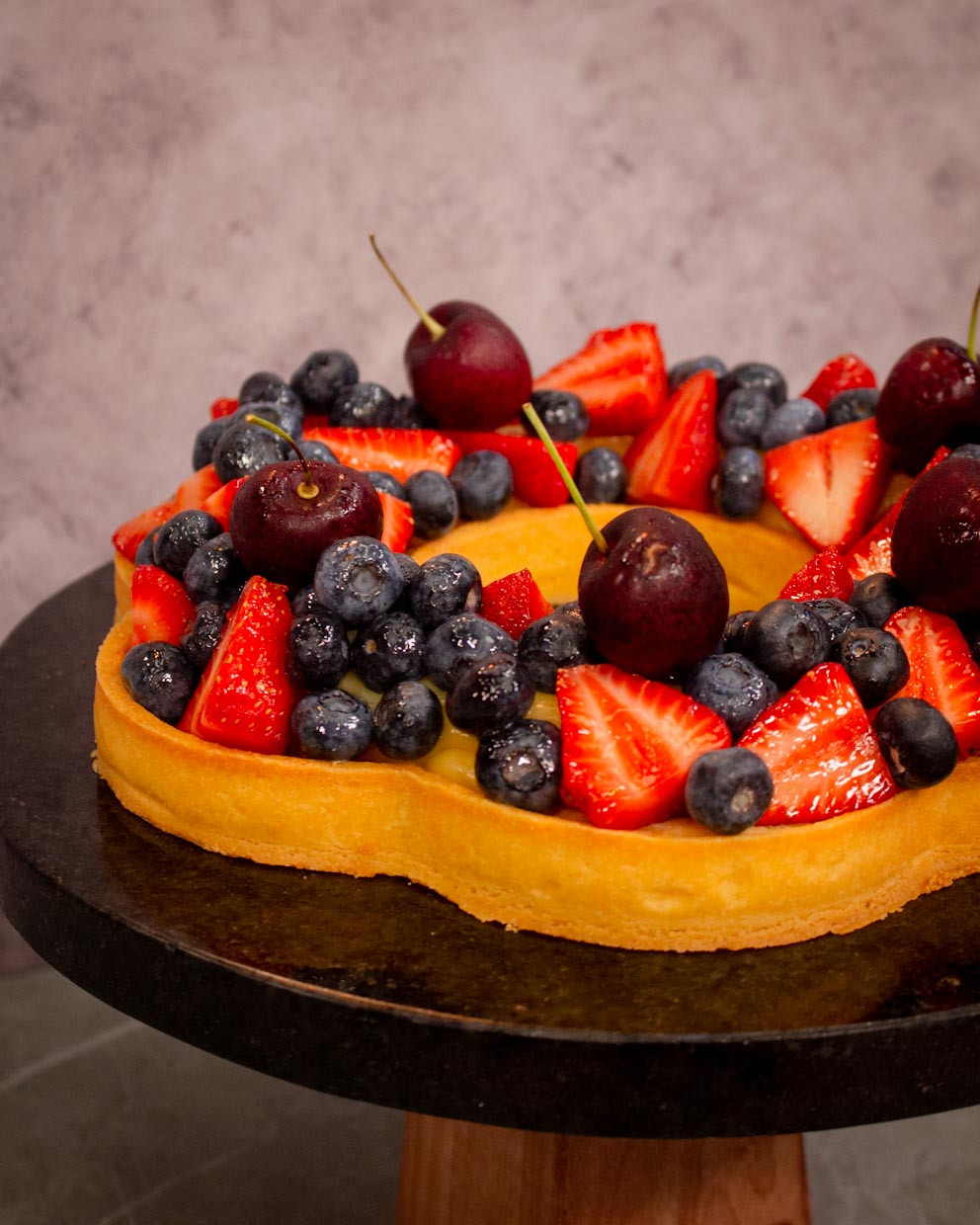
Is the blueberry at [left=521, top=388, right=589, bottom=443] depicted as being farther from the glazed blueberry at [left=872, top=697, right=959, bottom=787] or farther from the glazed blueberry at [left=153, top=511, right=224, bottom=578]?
the glazed blueberry at [left=872, top=697, right=959, bottom=787]

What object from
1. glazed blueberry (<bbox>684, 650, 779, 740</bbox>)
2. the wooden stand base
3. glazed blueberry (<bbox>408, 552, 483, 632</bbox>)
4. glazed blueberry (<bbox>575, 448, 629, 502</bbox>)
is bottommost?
the wooden stand base

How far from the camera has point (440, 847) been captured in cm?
202

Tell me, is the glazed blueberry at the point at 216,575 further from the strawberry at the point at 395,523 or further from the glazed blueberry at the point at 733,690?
the glazed blueberry at the point at 733,690

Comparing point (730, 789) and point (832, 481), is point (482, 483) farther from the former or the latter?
point (730, 789)

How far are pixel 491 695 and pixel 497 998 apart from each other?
0.39m

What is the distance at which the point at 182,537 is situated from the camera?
2.39 metres

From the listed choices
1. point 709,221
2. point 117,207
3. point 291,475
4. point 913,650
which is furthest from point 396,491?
point 709,221

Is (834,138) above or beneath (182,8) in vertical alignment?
beneath

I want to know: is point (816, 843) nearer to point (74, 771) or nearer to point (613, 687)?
point (613, 687)

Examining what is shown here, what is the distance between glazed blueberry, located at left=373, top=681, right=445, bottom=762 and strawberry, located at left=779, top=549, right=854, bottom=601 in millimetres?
625

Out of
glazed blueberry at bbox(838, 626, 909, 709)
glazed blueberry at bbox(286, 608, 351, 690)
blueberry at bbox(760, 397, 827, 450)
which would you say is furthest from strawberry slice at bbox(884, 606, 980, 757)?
Result: blueberry at bbox(760, 397, 827, 450)

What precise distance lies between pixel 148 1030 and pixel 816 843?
276 cm

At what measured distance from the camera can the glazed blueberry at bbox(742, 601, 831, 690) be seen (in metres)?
2.03

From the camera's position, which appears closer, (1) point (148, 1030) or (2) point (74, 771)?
(2) point (74, 771)
